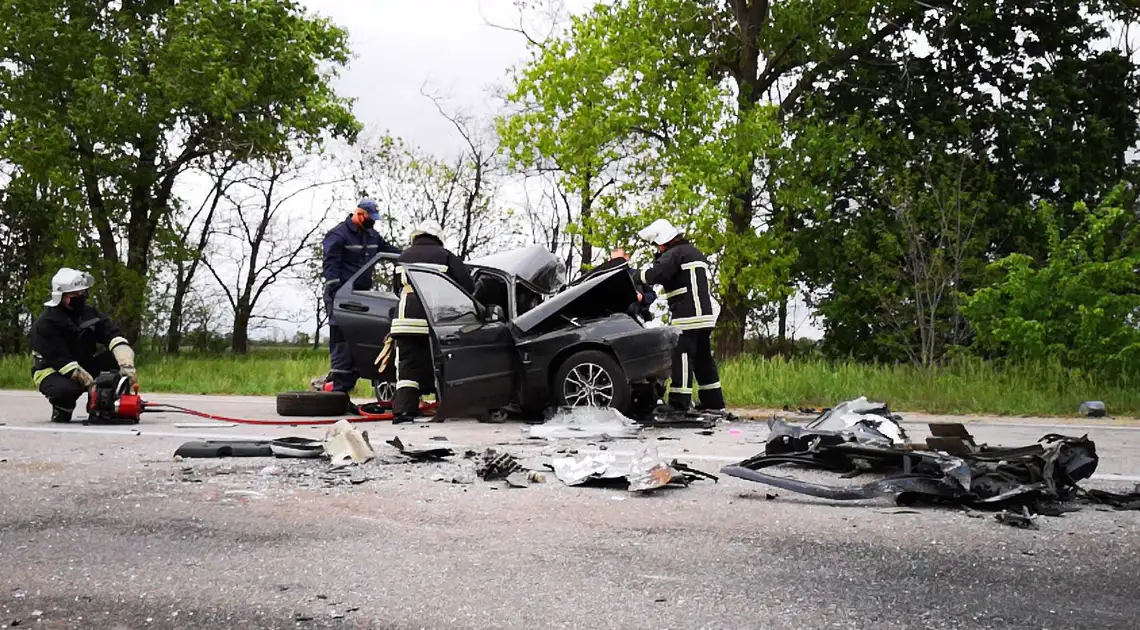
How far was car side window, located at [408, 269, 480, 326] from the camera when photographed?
9.02 meters

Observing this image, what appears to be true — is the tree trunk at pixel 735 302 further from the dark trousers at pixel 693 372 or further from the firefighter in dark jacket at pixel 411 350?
the firefighter in dark jacket at pixel 411 350

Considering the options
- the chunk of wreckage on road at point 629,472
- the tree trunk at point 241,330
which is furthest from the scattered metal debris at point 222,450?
the tree trunk at point 241,330

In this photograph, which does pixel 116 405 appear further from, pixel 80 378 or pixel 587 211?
pixel 587 211

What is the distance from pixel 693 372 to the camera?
9.94m

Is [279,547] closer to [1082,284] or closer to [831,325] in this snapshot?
[1082,284]

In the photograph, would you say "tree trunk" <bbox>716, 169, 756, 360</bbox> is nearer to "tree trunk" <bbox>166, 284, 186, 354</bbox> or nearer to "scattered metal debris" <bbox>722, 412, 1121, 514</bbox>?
"scattered metal debris" <bbox>722, 412, 1121, 514</bbox>

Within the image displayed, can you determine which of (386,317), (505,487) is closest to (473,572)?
(505,487)

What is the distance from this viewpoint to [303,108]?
26.3m

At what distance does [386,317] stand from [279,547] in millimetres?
6522

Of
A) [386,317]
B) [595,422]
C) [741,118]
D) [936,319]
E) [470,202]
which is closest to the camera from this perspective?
[595,422]

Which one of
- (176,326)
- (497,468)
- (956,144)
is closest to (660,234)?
(497,468)

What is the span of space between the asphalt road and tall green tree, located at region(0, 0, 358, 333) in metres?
20.1

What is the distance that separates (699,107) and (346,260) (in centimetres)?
1152

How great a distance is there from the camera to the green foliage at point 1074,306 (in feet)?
41.2
